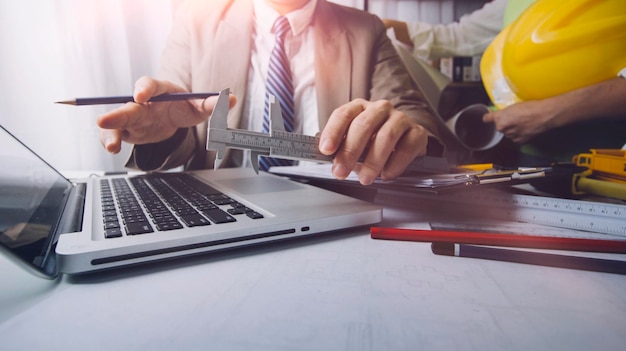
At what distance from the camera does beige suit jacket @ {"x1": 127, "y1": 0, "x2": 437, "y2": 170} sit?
99cm

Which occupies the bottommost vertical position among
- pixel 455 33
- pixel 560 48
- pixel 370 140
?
pixel 370 140

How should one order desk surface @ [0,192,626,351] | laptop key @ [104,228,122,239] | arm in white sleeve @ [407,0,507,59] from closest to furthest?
desk surface @ [0,192,626,351], laptop key @ [104,228,122,239], arm in white sleeve @ [407,0,507,59]

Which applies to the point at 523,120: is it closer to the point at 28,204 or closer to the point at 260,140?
the point at 260,140

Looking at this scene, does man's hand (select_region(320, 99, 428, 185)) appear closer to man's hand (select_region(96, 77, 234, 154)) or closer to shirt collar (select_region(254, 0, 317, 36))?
man's hand (select_region(96, 77, 234, 154))

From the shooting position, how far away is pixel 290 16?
990 millimetres

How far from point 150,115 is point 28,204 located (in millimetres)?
302

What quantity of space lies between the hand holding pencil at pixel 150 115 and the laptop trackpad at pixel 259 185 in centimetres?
16

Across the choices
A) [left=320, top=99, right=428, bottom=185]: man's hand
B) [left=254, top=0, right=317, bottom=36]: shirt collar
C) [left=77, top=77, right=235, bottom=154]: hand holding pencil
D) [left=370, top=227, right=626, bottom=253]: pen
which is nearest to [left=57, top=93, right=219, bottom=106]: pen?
[left=77, top=77, right=235, bottom=154]: hand holding pencil

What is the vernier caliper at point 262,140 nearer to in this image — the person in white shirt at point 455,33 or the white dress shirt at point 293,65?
the white dress shirt at point 293,65

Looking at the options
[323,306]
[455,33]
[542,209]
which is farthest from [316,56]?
[323,306]

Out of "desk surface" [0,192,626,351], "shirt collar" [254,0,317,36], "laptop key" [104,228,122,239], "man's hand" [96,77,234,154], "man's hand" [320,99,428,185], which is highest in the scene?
"shirt collar" [254,0,317,36]

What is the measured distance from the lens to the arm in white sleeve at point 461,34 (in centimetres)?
92

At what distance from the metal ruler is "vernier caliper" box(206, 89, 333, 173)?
226 millimetres

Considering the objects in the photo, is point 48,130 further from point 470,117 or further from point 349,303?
point 470,117
